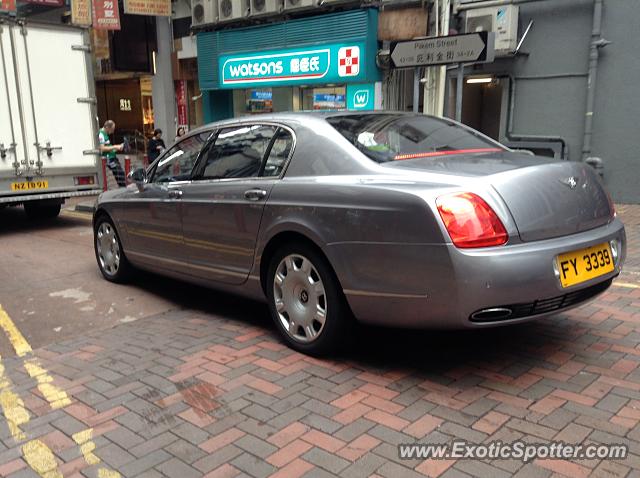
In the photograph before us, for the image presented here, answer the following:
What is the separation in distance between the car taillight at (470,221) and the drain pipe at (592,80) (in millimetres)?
7422

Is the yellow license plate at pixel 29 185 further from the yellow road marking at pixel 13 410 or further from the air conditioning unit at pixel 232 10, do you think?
the air conditioning unit at pixel 232 10

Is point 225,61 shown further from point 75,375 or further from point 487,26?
point 75,375

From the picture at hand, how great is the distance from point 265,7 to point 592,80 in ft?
25.7

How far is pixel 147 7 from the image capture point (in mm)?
14445

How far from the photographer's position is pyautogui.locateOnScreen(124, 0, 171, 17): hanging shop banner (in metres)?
14.3

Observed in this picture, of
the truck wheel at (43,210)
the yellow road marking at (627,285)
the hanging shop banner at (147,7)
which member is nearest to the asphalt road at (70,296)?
the truck wheel at (43,210)

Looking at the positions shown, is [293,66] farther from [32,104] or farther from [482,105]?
[32,104]

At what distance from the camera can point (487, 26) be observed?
10352 millimetres

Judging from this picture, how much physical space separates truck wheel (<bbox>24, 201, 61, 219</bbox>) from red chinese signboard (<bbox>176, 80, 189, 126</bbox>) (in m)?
8.24

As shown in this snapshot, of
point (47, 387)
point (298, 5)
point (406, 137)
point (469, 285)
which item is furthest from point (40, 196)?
point (469, 285)

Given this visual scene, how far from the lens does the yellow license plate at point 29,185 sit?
8.84 m

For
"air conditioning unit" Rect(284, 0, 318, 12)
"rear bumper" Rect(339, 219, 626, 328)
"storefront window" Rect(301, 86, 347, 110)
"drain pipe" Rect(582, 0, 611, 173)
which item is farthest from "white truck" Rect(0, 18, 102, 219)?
"drain pipe" Rect(582, 0, 611, 173)

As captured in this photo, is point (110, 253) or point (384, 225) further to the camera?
point (110, 253)

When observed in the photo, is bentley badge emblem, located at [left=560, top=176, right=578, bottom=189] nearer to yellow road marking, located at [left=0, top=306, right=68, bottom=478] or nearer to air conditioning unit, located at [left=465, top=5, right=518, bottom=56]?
yellow road marking, located at [left=0, top=306, right=68, bottom=478]
